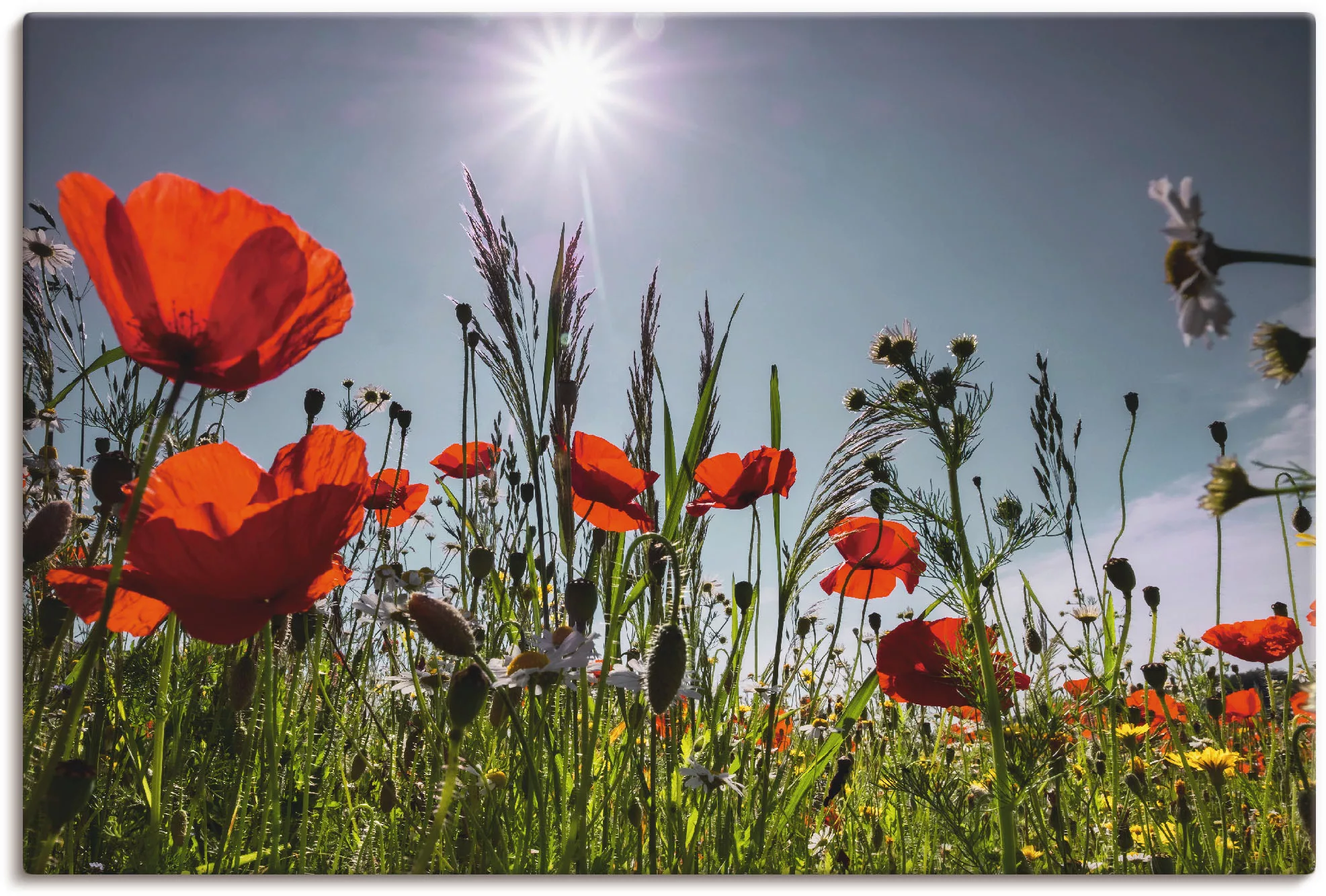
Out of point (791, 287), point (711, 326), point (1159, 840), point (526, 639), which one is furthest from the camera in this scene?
point (791, 287)

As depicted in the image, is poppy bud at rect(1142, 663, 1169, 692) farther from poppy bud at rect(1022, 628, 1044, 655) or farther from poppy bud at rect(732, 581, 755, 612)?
poppy bud at rect(732, 581, 755, 612)

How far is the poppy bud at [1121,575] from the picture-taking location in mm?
1221

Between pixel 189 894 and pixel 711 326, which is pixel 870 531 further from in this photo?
pixel 189 894

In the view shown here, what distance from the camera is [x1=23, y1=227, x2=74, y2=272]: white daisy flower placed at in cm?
130

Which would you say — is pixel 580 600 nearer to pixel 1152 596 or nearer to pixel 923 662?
pixel 923 662

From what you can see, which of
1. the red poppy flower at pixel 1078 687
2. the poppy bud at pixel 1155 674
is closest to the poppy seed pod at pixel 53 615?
the red poppy flower at pixel 1078 687

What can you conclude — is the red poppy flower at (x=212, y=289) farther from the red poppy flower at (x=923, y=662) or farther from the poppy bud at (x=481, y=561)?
the red poppy flower at (x=923, y=662)

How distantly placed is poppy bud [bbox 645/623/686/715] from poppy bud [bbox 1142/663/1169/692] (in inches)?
36.0

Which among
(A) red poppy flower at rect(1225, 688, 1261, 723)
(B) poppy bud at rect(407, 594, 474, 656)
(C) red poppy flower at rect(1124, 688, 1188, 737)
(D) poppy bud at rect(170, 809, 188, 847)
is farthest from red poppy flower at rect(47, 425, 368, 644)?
(A) red poppy flower at rect(1225, 688, 1261, 723)

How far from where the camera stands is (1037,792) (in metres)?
1.19

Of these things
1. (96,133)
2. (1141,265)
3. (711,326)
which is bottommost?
(711,326)

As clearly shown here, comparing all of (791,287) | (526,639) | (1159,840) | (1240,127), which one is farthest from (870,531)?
(1240,127)

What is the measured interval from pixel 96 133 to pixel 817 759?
1.54 metres

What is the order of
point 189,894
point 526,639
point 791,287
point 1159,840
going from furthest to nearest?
1. point 791,287
2. point 1159,840
3. point 189,894
4. point 526,639
